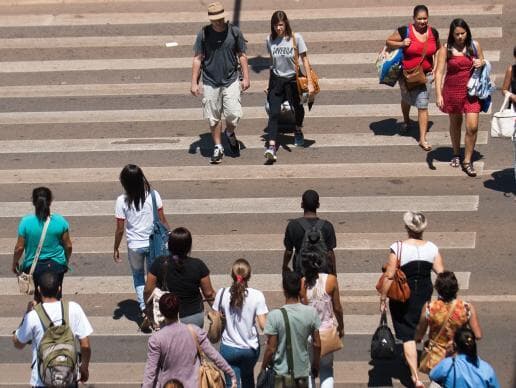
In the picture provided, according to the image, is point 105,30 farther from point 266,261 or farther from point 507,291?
point 507,291

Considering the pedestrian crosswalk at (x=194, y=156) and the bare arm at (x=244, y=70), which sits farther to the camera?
the bare arm at (x=244, y=70)

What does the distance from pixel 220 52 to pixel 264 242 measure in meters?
2.84

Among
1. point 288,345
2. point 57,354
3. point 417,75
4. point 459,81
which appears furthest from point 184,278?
point 417,75

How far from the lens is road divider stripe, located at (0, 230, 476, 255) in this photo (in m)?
13.1

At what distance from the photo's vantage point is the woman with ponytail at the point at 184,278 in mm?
9469

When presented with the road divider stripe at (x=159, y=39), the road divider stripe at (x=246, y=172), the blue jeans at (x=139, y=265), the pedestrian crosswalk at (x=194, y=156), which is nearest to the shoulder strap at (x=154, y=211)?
the blue jeans at (x=139, y=265)

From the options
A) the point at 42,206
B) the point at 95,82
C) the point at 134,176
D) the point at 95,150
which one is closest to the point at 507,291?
the point at 134,176

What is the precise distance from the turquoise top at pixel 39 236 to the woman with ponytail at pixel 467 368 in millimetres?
3904

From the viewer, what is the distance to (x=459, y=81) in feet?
47.1

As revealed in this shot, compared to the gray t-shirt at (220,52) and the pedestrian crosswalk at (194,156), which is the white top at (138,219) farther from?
the gray t-shirt at (220,52)

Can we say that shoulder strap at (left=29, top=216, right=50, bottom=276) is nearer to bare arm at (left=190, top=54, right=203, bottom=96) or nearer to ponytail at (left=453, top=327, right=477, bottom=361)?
ponytail at (left=453, top=327, right=477, bottom=361)

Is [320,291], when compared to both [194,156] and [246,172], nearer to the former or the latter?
[246,172]

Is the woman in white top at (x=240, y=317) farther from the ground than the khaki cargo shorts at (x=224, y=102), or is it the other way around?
the khaki cargo shorts at (x=224, y=102)

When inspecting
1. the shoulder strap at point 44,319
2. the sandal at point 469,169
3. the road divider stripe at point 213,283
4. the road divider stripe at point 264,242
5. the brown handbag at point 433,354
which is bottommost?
the road divider stripe at point 213,283
